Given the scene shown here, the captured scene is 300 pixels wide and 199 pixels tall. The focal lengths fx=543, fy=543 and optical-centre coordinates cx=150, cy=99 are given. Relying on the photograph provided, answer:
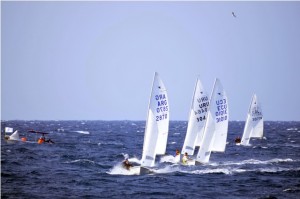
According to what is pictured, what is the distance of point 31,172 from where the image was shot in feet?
159

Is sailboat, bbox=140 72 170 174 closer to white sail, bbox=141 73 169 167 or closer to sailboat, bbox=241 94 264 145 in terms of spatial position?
white sail, bbox=141 73 169 167

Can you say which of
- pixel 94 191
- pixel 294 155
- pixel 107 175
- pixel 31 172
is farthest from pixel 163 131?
pixel 294 155

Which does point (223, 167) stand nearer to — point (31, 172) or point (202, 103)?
point (202, 103)

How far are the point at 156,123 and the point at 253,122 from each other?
47424mm

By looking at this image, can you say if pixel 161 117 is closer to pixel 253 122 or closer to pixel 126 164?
pixel 126 164

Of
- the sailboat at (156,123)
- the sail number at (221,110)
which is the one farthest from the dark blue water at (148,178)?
the sail number at (221,110)

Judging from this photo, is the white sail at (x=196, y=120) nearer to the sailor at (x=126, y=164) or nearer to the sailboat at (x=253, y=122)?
the sailor at (x=126, y=164)

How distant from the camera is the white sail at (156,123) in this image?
147 feet

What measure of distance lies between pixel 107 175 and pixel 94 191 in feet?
28.4

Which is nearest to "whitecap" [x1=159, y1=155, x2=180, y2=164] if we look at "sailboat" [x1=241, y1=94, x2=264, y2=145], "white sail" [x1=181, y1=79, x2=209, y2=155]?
"white sail" [x1=181, y1=79, x2=209, y2=155]

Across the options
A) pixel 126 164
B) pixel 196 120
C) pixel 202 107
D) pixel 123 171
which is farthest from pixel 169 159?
pixel 126 164

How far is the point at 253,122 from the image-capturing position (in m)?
89.8

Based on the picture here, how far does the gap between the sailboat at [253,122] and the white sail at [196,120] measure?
3338 cm

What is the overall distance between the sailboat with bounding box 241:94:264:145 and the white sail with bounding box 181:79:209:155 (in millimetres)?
33375
